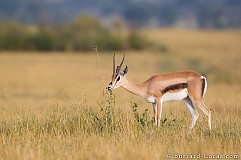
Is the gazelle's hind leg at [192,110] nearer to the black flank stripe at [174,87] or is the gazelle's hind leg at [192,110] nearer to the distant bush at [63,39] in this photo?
the black flank stripe at [174,87]

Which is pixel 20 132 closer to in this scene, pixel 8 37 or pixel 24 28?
pixel 8 37

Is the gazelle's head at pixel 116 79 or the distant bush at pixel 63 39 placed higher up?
the distant bush at pixel 63 39

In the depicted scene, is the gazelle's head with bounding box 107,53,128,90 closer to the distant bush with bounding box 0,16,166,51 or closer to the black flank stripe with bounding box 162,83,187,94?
the black flank stripe with bounding box 162,83,187,94

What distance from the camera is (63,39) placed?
46.7m

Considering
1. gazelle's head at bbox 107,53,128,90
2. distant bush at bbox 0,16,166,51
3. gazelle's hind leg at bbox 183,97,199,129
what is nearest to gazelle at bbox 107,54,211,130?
gazelle's head at bbox 107,53,128,90

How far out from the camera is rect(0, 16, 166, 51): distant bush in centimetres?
4488

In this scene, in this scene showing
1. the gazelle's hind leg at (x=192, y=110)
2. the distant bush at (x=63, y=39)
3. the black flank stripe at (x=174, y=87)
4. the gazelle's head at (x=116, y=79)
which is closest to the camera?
the gazelle's head at (x=116, y=79)

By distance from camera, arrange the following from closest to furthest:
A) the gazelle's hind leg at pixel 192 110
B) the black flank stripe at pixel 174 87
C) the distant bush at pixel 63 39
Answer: the black flank stripe at pixel 174 87 < the gazelle's hind leg at pixel 192 110 < the distant bush at pixel 63 39

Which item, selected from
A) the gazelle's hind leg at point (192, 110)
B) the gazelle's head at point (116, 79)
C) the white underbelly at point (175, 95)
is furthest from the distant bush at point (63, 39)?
the white underbelly at point (175, 95)

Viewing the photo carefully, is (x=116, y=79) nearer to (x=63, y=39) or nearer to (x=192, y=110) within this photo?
(x=192, y=110)

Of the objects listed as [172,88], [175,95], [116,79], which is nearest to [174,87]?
[172,88]

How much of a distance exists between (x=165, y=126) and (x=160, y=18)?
7402 inches

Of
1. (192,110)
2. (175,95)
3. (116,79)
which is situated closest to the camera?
(116,79)

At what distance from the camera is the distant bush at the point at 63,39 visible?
44875 mm
